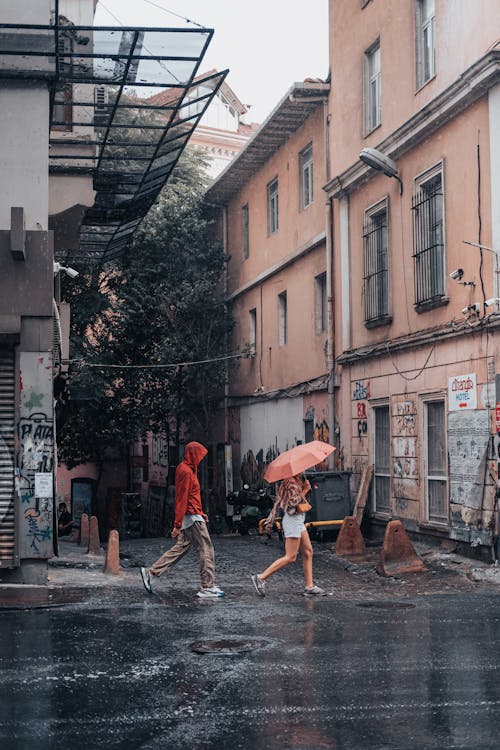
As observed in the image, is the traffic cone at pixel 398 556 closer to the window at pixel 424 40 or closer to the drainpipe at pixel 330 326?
the drainpipe at pixel 330 326

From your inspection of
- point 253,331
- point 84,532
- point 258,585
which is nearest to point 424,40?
point 258,585

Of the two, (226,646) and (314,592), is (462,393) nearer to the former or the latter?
(314,592)

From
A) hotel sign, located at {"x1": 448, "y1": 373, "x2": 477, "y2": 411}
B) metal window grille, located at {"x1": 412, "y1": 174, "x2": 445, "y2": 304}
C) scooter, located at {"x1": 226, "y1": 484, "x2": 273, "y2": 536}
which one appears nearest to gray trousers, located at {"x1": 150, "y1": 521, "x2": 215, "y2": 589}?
hotel sign, located at {"x1": 448, "y1": 373, "x2": 477, "y2": 411}

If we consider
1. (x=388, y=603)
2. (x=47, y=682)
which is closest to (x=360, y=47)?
(x=388, y=603)

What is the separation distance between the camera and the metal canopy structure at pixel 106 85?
42.0ft

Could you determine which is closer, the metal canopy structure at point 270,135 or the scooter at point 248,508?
the metal canopy structure at point 270,135

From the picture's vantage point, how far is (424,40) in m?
18.0

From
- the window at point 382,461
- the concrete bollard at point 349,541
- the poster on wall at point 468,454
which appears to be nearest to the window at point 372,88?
the window at point 382,461

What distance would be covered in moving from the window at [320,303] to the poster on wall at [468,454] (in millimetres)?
7438

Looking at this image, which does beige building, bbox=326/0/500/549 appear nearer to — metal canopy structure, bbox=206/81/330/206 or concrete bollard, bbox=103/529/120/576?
Result: metal canopy structure, bbox=206/81/330/206

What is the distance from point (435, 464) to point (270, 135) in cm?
1146

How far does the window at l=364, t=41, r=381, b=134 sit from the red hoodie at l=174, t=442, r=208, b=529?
9.75 meters

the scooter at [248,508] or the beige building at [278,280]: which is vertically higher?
the beige building at [278,280]

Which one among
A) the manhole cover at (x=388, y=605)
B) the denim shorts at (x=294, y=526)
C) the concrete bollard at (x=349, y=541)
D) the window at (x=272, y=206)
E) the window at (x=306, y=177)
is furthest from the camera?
the window at (x=272, y=206)
